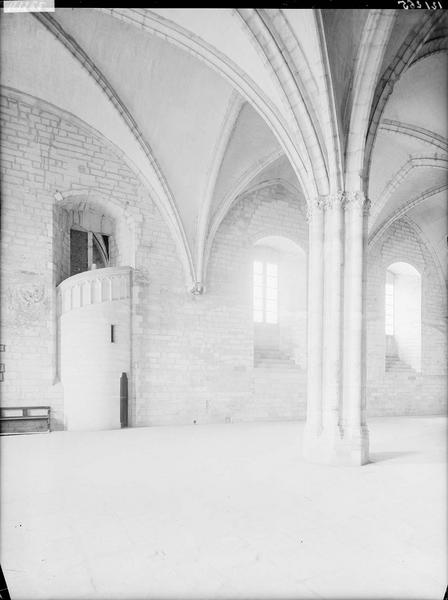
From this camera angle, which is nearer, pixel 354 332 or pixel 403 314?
pixel 354 332

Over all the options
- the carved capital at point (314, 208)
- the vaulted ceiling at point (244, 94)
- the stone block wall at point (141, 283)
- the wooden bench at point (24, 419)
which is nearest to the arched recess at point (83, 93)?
the vaulted ceiling at point (244, 94)

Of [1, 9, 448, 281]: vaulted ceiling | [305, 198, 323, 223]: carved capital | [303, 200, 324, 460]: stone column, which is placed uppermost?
[1, 9, 448, 281]: vaulted ceiling

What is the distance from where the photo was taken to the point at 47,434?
845cm

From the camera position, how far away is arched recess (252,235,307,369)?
12789mm

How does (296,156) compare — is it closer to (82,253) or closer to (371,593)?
(371,593)

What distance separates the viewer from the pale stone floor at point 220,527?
239cm

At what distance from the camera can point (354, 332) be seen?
237 inches

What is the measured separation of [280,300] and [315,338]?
712cm

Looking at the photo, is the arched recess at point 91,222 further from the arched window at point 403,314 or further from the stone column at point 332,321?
the arched window at point 403,314

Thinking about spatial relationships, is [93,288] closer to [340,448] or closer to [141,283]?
[141,283]

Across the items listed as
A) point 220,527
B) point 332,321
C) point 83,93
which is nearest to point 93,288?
point 83,93

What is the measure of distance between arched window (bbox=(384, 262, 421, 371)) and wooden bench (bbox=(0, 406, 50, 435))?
11.7 metres

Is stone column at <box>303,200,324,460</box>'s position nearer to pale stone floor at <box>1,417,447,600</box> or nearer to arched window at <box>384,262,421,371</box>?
pale stone floor at <box>1,417,447,600</box>

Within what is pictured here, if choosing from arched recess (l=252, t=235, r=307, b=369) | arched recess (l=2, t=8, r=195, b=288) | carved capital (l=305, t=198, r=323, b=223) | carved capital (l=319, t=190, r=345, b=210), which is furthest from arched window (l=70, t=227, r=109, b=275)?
carved capital (l=319, t=190, r=345, b=210)
